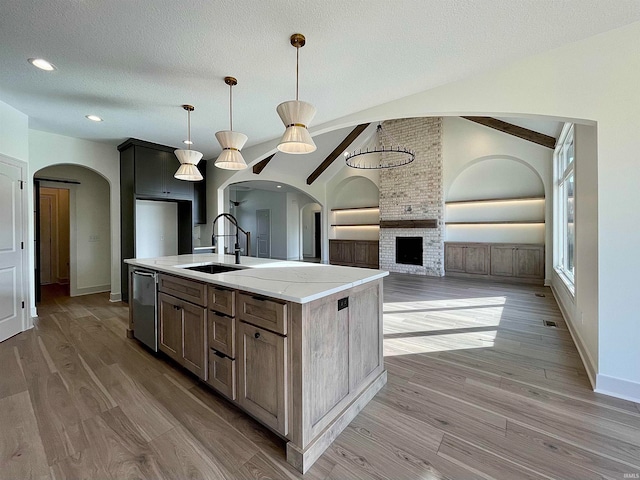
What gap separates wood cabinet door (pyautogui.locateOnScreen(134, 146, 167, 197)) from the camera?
4691 millimetres

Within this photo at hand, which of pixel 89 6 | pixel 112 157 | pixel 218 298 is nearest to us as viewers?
pixel 89 6

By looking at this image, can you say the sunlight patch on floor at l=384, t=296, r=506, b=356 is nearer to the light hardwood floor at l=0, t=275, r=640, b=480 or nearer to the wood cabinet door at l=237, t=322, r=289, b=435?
the light hardwood floor at l=0, t=275, r=640, b=480

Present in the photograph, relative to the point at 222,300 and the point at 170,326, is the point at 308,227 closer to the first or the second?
the point at 170,326

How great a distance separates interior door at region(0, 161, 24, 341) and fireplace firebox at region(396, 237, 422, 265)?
24.2ft

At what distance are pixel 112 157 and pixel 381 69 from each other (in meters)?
4.90

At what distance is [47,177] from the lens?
5.15 metres

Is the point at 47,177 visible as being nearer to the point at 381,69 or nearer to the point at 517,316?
the point at 381,69

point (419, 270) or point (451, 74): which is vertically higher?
point (451, 74)

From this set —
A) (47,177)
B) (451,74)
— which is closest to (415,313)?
(451,74)

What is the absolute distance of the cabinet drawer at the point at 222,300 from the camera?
1.89 metres

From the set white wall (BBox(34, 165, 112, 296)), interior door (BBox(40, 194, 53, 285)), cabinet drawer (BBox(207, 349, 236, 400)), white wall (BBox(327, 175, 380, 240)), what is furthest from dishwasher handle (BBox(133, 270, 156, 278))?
white wall (BBox(327, 175, 380, 240))

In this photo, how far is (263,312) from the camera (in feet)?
5.51

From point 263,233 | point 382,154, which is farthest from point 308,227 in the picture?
point 382,154

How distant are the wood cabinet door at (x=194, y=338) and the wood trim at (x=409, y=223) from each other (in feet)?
20.7
